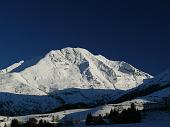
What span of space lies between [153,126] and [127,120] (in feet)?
258

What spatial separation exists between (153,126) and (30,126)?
106505 millimetres

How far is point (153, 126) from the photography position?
9144cm

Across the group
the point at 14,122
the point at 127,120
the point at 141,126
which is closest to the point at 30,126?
the point at 14,122

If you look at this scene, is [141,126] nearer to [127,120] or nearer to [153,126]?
[153,126]

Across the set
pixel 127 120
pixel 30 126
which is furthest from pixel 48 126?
pixel 127 120

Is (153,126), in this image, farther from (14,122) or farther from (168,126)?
(14,122)

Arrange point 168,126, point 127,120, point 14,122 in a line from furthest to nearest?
point 14,122 → point 127,120 → point 168,126

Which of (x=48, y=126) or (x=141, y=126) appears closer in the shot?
(x=141, y=126)

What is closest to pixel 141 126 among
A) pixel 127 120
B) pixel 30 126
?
pixel 127 120

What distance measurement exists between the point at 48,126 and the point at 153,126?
301 ft

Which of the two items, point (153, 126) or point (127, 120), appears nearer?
point (153, 126)

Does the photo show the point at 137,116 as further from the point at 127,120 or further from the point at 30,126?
the point at 30,126

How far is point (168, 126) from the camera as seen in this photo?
8944 centimetres

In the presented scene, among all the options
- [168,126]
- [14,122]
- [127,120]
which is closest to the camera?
[168,126]
